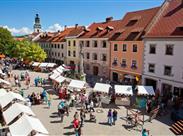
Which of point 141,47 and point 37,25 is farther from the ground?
point 37,25

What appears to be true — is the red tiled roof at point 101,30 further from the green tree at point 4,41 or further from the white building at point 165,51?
the green tree at point 4,41

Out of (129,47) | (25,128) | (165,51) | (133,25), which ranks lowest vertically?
(25,128)

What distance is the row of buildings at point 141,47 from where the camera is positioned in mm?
26922

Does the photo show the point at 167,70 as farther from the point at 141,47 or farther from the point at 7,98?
the point at 7,98

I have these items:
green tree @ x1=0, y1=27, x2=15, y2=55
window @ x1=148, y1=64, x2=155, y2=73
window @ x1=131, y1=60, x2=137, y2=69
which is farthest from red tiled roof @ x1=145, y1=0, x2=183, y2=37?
green tree @ x1=0, y1=27, x2=15, y2=55

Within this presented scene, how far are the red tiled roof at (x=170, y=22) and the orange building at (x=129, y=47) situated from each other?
70.0 inches

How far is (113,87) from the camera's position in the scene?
3403cm

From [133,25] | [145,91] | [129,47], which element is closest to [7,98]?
[145,91]

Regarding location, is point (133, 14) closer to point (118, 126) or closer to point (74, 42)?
point (74, 42)

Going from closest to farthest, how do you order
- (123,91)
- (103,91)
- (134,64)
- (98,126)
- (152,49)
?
(98,126), (123,91), (103,91), (152,49), (134,64)

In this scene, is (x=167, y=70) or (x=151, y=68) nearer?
(x=167, y=70)

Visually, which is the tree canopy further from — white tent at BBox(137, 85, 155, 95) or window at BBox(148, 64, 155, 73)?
white tent at BBox(137, 85, 155, 95)

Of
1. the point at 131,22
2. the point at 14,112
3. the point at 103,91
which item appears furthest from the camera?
the point at 131,22

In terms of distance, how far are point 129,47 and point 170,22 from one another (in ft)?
24.9
